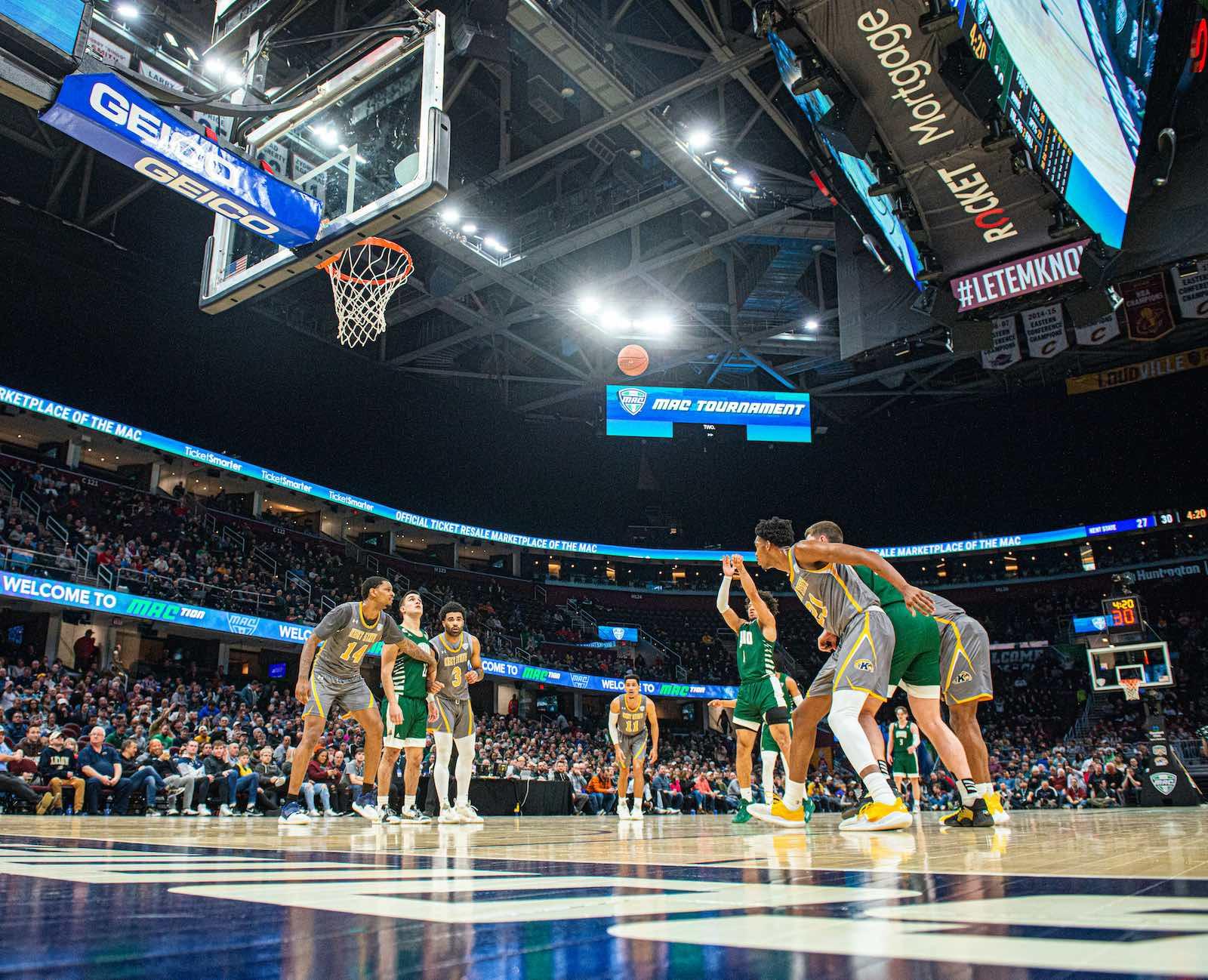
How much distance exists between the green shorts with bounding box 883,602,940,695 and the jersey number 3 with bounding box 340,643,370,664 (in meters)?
3.91

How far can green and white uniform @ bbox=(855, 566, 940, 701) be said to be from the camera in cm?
522

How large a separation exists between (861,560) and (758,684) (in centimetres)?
359

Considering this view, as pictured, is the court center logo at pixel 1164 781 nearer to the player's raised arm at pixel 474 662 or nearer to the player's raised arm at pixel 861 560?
the player's raised arm at pixel 474 662

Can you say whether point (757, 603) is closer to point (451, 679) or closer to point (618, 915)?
point (451, 679)

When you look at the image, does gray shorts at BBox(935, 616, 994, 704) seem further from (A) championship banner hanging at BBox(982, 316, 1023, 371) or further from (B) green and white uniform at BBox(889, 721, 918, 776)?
(A) championship banner hanging at BBox(982, 316, 1023, 371)

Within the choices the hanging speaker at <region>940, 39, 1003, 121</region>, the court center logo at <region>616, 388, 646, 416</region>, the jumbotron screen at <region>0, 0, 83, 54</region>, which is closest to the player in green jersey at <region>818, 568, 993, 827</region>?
the hanging speaker at <region>940, 39, 1003, 121</region>

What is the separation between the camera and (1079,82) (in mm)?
9039

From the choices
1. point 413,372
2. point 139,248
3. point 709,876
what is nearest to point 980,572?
point 413,372

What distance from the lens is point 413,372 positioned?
28.2 m

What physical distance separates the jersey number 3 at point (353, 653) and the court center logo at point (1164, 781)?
13.7 metres

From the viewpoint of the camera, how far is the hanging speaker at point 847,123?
8.12m

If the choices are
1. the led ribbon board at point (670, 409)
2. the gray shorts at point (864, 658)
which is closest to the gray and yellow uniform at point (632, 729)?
the gray shorts at point (864, 658)

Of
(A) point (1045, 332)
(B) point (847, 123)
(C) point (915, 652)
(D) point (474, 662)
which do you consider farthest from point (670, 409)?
(C) point (915, 652)

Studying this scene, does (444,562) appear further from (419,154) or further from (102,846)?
(102,846)
